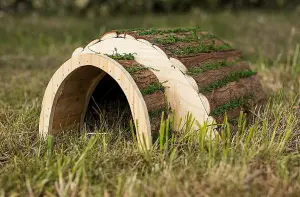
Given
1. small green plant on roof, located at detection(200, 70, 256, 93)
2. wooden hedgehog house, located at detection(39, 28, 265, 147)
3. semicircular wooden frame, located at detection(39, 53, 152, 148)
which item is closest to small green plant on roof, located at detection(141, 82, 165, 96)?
wooden hedgehog house, located at detection(39, 28, 265, 147)

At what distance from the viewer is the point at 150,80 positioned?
86.7 inches

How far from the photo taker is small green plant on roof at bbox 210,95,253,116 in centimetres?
226

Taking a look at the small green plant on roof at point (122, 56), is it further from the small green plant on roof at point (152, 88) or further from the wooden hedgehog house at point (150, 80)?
the small green plant on roof at point (152, 88)

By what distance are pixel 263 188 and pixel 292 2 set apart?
290 inches

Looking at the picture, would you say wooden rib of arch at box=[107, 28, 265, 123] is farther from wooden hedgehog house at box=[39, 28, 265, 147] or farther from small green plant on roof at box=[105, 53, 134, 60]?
small green plant on roof at box=[105, 53, 134, 60]

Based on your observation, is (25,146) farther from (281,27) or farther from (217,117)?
(281,27)

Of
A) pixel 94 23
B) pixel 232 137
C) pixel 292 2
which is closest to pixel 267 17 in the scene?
pixel 292 2

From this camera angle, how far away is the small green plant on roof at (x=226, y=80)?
229 centimetres

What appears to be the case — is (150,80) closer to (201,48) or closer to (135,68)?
(135,68)

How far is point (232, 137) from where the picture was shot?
2.30 metres

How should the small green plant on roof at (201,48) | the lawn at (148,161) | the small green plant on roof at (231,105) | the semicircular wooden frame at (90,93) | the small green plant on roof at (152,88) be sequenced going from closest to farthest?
the lawn at (148,161) → the semicircular wooden frame at (90,93) → the small green plant on roof at (152,88) → the small green plant on roof at (231,105) → the small green plant on roof at (201,48)

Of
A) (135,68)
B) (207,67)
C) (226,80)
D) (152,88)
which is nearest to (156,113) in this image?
(152,88)

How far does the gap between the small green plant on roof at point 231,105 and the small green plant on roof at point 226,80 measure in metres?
0.11

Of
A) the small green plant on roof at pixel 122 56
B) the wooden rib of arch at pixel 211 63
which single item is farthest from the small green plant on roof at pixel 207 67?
the small green plant on roof at pixel 122 56
